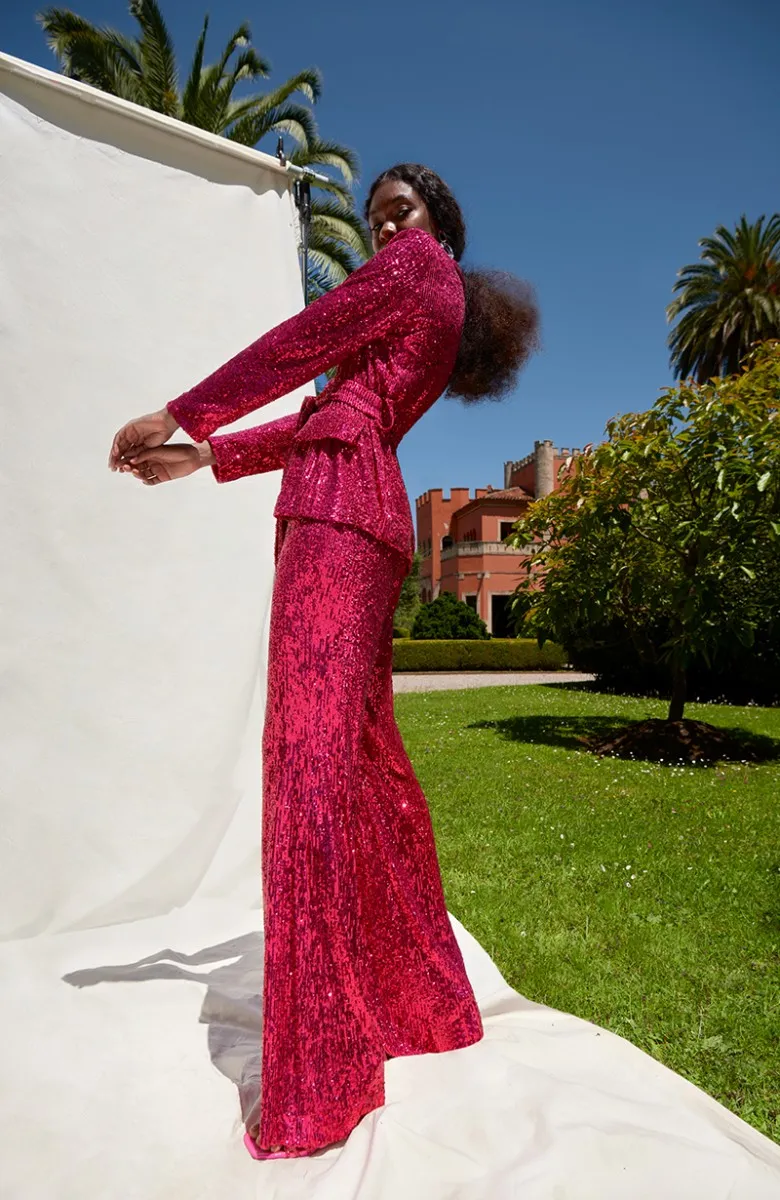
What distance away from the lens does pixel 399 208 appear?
1.82 metres

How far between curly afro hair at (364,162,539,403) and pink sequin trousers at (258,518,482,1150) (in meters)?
0.67

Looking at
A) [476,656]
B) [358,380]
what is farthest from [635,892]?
[476,656]

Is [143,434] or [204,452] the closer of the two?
[143,434]

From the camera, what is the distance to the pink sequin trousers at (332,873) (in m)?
1.48

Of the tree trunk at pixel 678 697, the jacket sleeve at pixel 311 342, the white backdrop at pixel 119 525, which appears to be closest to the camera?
the jacket sleeve at pixel 311 342

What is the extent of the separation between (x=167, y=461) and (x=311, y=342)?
426 mm

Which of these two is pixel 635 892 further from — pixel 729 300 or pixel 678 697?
pixel 729 300

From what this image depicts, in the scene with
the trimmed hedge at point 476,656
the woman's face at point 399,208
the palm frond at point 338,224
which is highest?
the palm frond at point 338,224

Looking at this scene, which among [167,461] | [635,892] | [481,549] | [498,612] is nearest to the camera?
[167,461]

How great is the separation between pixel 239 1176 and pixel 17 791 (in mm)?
1654

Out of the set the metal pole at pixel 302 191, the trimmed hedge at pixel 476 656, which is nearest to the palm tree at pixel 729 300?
the trimmed hedge at pixel 476 656

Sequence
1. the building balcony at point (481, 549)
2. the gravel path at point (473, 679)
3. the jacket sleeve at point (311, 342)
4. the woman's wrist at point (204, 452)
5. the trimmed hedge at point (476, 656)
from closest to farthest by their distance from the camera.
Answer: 1. the jacket sleeve at point (311, 342)
2. the woman's wrist at point (204, 452)
3. the gravel path at point (473, 679)
4. the trimmed hedge at point (476, 656)
5. the building balcony at point (481, 549)

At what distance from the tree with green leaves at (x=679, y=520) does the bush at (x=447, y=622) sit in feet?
41.5

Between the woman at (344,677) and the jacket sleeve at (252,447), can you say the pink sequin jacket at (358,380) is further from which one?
the jacket sleeve at (252,447)
